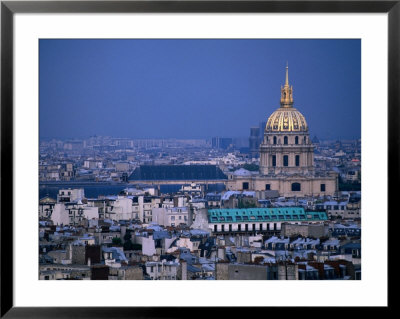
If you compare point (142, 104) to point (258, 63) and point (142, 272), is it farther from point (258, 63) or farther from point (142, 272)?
point (142, 272)

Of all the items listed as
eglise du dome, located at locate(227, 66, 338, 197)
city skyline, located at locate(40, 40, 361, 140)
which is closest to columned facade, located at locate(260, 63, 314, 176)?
eglise du dome, located at locate(227, 66, 338, 197)

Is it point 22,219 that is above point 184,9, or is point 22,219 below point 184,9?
below

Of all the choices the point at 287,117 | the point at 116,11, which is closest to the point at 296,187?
the point at 287,117

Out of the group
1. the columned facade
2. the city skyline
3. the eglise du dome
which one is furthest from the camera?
the eglise du dome

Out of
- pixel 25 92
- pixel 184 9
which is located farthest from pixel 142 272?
pixel 184 9

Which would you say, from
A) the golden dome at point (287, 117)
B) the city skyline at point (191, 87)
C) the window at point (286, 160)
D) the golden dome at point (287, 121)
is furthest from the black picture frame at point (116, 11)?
the window at point (286, 160)

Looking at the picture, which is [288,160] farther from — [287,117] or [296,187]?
[287,117]

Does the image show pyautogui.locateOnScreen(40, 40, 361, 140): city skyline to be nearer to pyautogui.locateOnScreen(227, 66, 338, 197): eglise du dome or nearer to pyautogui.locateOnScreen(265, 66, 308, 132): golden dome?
pyautogui.locateOnScreen(265, 66, 308, 132): golden dome
